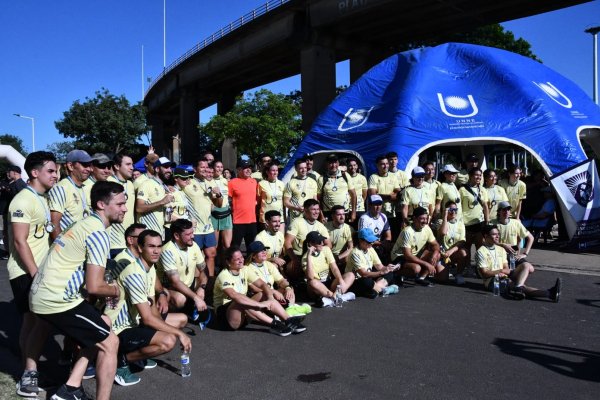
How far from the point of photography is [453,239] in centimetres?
845

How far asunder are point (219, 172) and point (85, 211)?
110 inches

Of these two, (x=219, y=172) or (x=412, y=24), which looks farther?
(x=412, y=24)

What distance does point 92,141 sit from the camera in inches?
1468

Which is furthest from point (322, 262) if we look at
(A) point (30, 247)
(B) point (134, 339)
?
(A) point (30, 247)

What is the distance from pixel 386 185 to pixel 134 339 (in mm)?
6022

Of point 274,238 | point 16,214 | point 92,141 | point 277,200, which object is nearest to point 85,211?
point 16,214

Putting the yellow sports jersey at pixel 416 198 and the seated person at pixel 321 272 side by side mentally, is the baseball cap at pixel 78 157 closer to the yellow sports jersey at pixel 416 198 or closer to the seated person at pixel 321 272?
the seated person at pixel 321 272

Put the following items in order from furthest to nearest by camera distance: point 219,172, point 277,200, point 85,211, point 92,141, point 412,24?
point 92,141 → point 412,24 → point 277,200 → point 219,172 → point 85,211

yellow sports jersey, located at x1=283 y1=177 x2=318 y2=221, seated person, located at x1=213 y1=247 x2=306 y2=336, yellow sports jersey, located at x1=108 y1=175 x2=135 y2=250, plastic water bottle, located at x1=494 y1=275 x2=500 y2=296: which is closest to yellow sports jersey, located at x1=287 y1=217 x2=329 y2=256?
yellow sports jersey, located at x1=283 y1=177 x2=318 y2=221

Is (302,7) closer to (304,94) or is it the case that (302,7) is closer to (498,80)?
(304,94)

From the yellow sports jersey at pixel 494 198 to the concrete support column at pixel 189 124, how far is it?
35.1 m

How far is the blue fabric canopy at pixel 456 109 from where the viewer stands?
36.8 ft

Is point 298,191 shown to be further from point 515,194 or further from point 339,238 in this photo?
point 515,194

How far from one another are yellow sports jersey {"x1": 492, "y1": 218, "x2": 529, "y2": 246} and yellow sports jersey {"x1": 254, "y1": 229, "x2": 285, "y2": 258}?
3.65 metres
